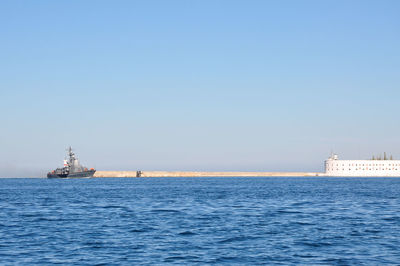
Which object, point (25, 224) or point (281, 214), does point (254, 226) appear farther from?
point (25, 224)

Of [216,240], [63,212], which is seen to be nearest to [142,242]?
[216,240]

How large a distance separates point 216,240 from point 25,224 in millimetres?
18037

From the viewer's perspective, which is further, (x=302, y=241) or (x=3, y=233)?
(x=3, y=233)

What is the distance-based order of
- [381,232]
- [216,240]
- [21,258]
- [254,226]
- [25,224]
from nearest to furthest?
1. [21,258]
2. [216,240]
3. [381,232]
4. [254,226]
5. [25,224]

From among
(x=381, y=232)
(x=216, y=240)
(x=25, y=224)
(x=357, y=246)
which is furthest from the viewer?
(x=25, y=224)

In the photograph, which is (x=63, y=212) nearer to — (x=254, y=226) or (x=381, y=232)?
(x=254, y=226)

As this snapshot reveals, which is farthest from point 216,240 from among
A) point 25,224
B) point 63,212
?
point 63,212

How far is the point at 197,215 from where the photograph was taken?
153 ft

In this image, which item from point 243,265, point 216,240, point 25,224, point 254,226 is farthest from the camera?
point 25,224

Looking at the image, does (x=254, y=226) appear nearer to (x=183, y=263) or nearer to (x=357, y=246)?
(x=357, y=246)

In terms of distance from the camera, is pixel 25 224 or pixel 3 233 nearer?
pixel 3 233

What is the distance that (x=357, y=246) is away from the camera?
28906mm

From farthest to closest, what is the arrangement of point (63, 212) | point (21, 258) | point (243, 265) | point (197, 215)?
point (63, 212) → point (197, 215) → point (21, 258) → point (243, 265)

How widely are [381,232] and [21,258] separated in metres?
23.9
